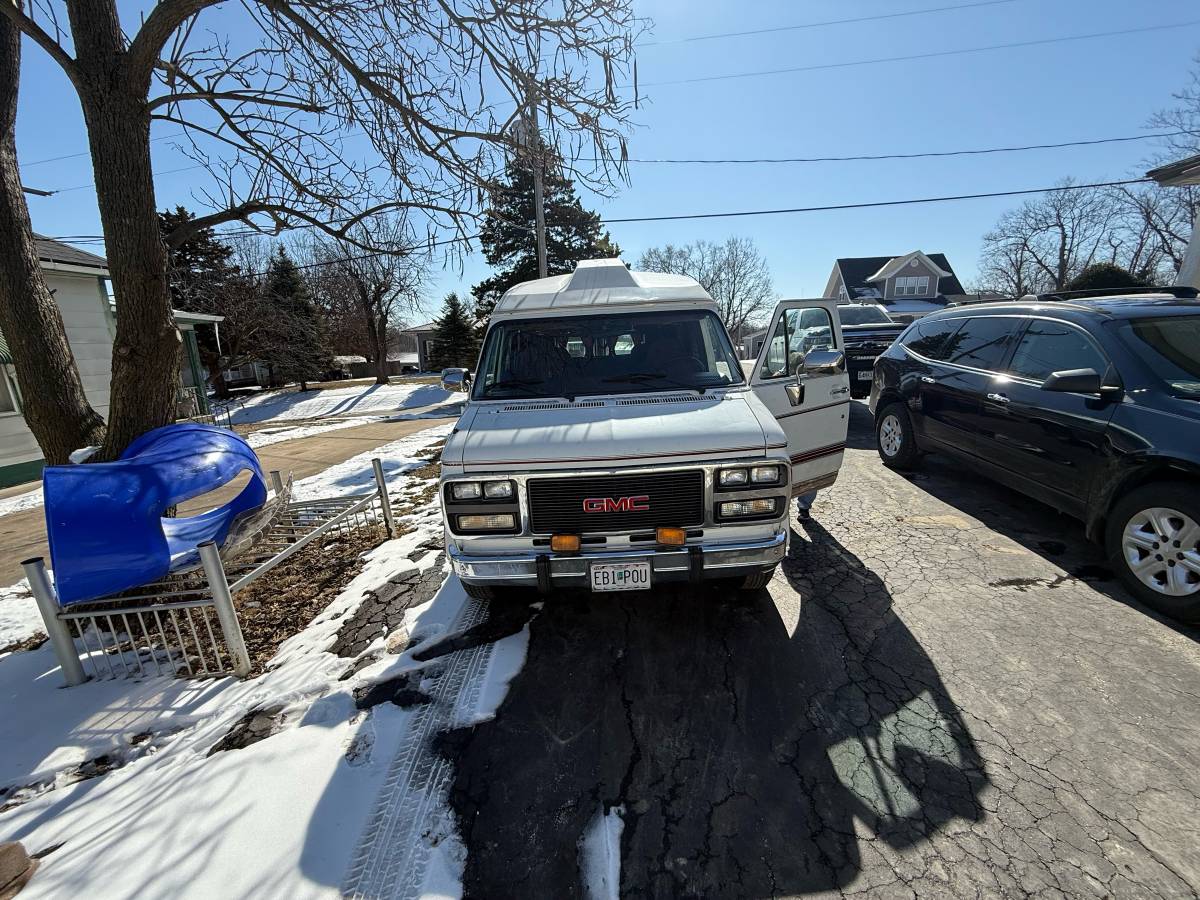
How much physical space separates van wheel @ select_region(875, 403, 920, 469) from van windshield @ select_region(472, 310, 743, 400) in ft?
11.9

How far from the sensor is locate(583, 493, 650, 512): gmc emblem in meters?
2.79

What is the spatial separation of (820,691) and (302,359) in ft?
104

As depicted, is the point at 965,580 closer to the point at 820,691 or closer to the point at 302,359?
the point at 820,691

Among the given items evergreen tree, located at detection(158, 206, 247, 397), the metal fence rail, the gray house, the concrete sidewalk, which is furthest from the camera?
the gray house

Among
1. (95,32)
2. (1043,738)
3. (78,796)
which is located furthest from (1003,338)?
(95,32)

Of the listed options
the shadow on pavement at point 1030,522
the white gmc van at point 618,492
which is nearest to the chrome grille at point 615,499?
the white gmc van at point 618,492

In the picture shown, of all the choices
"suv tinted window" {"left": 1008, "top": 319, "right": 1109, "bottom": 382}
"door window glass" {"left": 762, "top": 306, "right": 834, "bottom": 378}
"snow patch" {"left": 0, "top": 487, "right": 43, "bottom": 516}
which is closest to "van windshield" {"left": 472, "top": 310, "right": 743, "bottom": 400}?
"door window glass" {"left": 762, "top": 306, "right": 834, "bottom": 378}

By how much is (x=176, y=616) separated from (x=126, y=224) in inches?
116

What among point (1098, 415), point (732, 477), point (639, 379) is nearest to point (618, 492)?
point (732, 477)

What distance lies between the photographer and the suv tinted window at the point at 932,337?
570 cm

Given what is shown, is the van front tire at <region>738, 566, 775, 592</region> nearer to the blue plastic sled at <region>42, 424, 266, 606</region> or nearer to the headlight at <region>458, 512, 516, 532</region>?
the headlight at <region>458, 512, 516, 532</region>

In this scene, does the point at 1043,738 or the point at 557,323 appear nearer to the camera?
the point at 1043,738

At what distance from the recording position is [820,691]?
2729 millimetres

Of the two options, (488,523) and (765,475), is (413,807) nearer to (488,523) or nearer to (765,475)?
(488,523)
